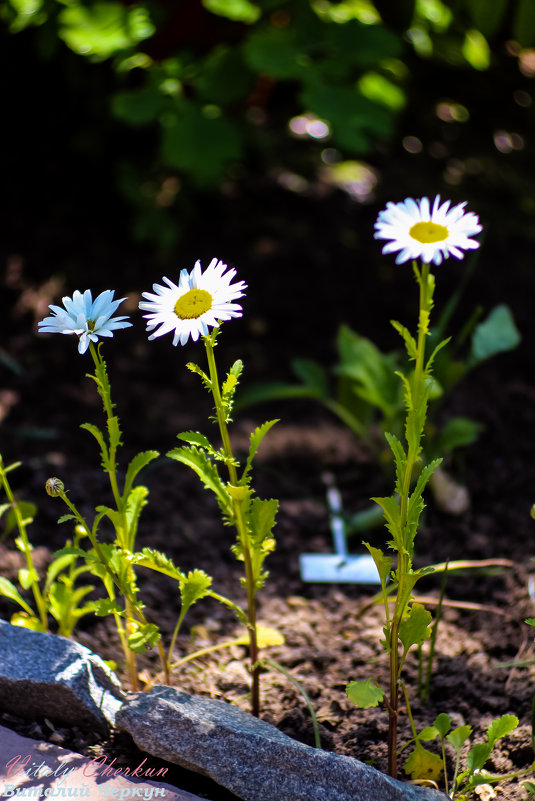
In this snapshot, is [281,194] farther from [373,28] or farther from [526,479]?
[526,479]

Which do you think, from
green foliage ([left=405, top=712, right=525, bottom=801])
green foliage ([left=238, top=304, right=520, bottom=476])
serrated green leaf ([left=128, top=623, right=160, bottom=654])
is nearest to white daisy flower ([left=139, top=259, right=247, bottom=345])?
serrated green leaf ([left=128, top=623, right=160, bottom=654])

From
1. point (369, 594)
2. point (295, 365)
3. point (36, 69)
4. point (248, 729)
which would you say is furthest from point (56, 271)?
point (248, 729)

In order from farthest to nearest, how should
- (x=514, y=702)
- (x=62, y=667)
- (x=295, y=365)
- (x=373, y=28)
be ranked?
1. (x=373, y=28)
2. (x=295, y=365)
3. (x=514, y=702)
4. (x=62, y=667)

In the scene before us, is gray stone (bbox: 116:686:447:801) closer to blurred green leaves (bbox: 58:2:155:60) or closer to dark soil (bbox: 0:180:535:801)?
dark soil (bbox: 0:180:535:801)

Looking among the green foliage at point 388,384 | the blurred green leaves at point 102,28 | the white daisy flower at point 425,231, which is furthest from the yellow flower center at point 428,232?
the blurred green leaves at point 102,28

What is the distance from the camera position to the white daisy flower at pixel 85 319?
3.19ft

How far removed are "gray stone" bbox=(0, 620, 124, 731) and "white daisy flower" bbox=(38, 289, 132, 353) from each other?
522mm

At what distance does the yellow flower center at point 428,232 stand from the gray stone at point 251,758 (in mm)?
716

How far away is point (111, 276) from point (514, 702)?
1.90 m

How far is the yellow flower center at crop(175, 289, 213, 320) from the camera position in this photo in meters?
0.94

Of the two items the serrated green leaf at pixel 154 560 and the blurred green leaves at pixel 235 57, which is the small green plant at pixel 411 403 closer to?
the serrated green leaf at pixel 154 560

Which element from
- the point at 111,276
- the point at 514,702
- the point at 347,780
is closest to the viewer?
the point at 347,780

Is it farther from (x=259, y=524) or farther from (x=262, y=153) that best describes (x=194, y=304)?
(x=262, y=153)

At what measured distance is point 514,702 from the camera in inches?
50.4
